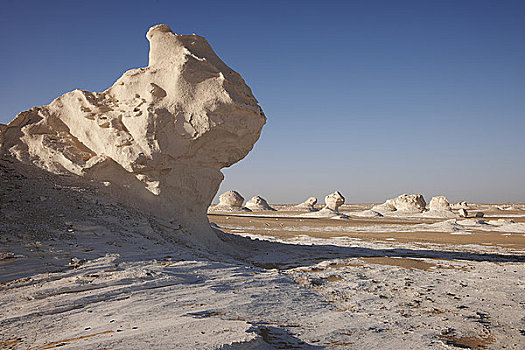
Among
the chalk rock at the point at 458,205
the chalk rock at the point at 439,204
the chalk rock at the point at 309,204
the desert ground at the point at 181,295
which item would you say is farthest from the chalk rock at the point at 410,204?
the desert ground at the point at 181,295

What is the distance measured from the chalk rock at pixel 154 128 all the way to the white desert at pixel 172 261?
33 mm

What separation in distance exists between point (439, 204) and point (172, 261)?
4726cm

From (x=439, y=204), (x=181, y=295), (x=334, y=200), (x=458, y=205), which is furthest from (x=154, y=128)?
(x=458, y=205)

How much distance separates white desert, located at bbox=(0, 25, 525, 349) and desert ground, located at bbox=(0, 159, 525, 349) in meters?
0.03

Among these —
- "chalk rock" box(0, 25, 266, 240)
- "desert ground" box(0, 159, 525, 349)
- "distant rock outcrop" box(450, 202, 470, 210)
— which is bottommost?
"desert ground" box(0, 159, 525, 349)

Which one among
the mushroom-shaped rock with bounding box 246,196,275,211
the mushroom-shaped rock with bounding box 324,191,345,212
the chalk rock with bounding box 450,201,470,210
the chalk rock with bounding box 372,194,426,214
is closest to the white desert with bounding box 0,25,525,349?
the mushroom-shaped rock with bounding box 324,191,345,212

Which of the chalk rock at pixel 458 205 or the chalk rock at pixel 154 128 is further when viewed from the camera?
the chalk rock at pixel 458 205

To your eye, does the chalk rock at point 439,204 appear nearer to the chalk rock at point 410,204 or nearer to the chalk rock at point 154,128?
the chalk rock at point 410,204

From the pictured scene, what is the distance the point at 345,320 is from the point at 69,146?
305 inches

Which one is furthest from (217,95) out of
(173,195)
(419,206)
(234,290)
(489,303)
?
(419,206)

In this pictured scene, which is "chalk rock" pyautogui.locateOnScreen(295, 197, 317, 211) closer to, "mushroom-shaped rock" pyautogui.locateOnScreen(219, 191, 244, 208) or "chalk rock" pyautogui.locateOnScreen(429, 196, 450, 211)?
"mushroom-shaped rock" pyautogui.locateOnScreen(219, 191, 244, 208)

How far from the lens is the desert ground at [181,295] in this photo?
2994 millimetres

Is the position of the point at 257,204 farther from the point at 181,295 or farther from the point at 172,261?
the point at 181,295

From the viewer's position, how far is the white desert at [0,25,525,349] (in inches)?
129
